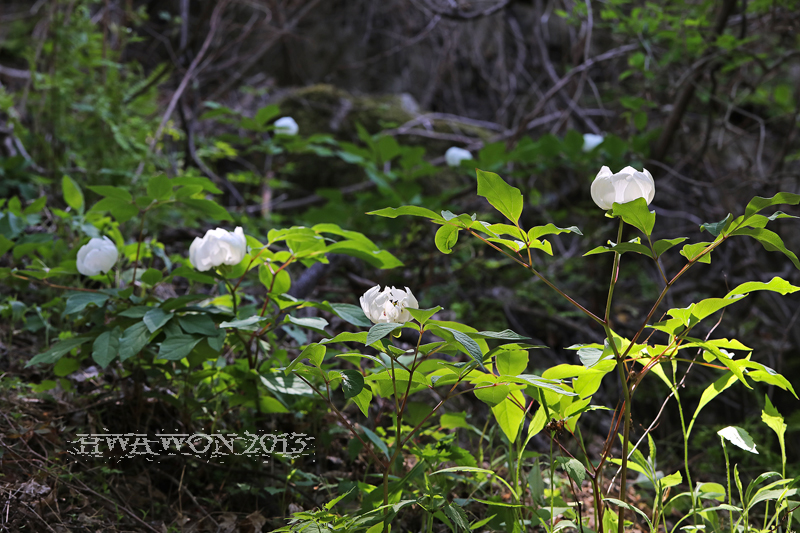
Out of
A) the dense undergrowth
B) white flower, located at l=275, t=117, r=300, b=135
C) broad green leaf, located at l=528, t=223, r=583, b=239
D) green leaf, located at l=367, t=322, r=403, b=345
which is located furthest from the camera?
white flower, located at l=275, t=117, r=300, b=135

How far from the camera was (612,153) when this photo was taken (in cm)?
244

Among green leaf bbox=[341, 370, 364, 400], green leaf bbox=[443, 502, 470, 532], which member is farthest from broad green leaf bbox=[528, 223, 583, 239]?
green leaf bbox=[443, 502, 470, 532]

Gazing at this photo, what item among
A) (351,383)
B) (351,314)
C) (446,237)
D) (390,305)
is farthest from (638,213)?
(351,314)

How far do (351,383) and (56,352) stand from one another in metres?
0.78

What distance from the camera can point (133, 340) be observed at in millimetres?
1197

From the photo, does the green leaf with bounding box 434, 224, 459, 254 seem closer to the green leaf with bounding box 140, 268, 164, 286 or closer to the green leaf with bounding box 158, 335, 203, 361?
the green leaf with bounding box 158, 335, 203, 361

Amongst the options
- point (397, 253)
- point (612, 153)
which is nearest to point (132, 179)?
point (397, 253)

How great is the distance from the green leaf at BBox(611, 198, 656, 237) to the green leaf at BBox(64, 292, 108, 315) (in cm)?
117

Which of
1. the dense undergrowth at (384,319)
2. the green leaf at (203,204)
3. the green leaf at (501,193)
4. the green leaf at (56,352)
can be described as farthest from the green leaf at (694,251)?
the green leaf at (56,352)

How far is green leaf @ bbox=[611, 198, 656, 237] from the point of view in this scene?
2.87 feet

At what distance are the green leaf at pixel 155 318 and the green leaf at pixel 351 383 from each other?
50cm

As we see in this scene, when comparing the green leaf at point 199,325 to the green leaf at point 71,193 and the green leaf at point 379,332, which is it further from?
the green leaf at point 71,193

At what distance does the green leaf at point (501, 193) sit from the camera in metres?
0.94

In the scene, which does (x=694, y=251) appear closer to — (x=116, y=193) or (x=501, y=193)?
(x=501, y=193)
